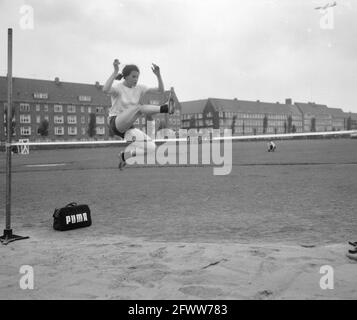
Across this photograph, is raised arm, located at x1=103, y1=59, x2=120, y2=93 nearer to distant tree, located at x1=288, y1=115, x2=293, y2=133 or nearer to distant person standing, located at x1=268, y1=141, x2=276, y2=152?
distant person standing, located at x1=268, y1=141, x2=276, y2=152

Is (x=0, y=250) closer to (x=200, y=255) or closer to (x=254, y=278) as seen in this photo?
(x=200, y=255)

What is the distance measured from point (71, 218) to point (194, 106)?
389 feet

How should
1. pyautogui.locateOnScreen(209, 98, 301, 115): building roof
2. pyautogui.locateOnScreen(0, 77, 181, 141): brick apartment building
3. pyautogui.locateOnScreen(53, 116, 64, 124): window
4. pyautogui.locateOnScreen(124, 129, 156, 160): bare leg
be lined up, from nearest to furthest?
pyautogui.locateOnScreen(124, 129, 156, 160): bare leg, pyautogui.locateOnScreen(0, 77, 181, 141): brick apartment building, pyautogui.locateOnScreen(53, 116, 64, 124): window, pyautogui.locateOnScreen(209, 98, 301, 115): building roof

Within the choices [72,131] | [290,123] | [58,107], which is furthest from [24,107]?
[290,123]

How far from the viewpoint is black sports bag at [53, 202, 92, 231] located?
676 centimetres

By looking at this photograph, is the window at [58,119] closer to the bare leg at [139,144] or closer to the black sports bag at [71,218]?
the black sports bag at [71,218]

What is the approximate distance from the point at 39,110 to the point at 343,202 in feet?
249

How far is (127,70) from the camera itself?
5105mm

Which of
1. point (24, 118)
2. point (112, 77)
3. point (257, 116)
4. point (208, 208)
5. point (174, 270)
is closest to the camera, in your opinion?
point (174, 270)

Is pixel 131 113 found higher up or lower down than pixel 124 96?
lower down

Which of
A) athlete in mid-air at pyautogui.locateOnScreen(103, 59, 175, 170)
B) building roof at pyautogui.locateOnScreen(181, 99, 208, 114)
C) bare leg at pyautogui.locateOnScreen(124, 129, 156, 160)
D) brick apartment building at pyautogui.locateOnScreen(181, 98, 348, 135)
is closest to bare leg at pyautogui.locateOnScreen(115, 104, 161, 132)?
athlete in mid-air at pyautogui.locateOnScreen(103, 59, 175, 170)

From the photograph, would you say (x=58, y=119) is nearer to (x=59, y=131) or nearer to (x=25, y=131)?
(x=59, y=131)

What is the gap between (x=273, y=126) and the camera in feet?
447
